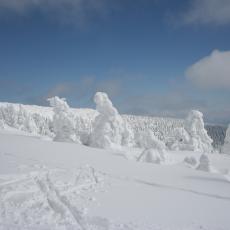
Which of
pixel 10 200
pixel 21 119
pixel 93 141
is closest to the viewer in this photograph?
pixel 10 200

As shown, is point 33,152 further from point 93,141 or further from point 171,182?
point 93,141

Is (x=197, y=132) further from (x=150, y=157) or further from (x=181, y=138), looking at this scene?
(x=150, y=157)

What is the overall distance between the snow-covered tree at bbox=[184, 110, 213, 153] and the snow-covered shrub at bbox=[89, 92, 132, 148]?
52.2 feet

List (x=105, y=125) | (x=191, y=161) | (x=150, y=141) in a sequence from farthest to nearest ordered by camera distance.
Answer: (x=150, y=141), (x=105, y=125), (x=191, y=161)

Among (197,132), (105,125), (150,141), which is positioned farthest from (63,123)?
(197,132)

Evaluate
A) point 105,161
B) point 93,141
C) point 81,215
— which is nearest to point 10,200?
point 81,215

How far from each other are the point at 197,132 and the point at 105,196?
138 ft

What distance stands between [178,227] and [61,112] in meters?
32.0

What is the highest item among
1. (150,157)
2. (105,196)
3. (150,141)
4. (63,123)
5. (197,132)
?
(197,132)

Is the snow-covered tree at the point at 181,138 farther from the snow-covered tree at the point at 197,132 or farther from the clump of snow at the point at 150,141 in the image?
the clump of snow at the point at 150,141

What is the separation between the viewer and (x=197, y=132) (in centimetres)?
4978

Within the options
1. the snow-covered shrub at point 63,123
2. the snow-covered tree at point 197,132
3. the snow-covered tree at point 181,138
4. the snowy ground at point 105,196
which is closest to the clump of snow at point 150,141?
the snow-covered shrub at point 63,123

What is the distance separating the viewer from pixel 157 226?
764 cm

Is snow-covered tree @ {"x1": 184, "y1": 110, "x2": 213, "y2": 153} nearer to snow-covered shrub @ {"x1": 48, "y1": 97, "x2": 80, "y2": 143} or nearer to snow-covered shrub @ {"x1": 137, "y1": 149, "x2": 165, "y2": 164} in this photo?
snow-covered shrub @ {"x1": 48, "y1": 97, "x2": 80, "y2": 143}
